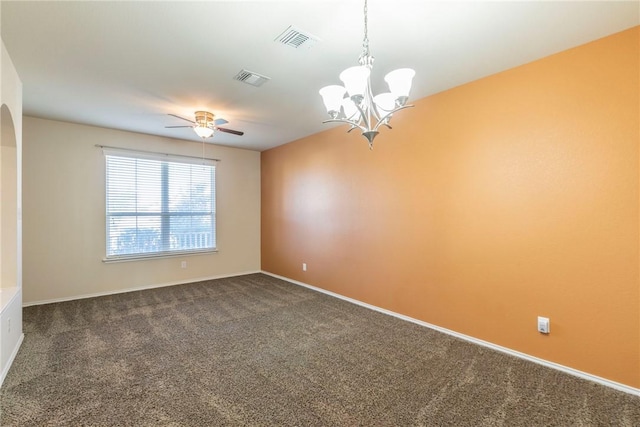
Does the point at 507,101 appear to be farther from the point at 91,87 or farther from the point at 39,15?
the point at 91,87

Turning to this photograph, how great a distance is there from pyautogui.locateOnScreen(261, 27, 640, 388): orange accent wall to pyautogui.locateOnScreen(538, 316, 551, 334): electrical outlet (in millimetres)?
34

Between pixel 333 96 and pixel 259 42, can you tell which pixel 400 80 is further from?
pixel 259 42

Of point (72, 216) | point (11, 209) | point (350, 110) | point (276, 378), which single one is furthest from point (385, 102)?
point (72, 216)

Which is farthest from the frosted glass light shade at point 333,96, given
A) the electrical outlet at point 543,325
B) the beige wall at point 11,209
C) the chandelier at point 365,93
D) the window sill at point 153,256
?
the window sill at point 153,256

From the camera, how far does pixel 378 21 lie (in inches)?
79.8

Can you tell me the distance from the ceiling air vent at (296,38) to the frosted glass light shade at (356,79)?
644 mm

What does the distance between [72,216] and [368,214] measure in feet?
14.6

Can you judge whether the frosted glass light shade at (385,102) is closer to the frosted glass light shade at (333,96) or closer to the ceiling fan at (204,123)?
the frosted glass light shade at (333,96)

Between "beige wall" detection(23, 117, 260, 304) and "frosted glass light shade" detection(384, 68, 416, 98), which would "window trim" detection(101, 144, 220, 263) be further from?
"frosted glass light shade" detection(384, 68, 416, 98)

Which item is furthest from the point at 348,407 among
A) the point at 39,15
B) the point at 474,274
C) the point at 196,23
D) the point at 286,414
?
the point at 39,15

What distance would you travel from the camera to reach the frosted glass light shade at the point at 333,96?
6.86 ft

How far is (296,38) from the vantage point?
220 cm

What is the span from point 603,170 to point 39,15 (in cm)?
419

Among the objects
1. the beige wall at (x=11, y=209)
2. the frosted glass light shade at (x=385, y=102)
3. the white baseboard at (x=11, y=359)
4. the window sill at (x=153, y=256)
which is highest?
the frosted glass light shade at (x=385, y=102)
